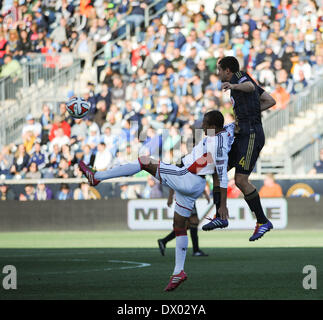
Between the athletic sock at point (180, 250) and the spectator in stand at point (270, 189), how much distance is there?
1398 cm

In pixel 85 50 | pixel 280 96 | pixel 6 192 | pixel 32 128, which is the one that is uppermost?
pixel 85 50

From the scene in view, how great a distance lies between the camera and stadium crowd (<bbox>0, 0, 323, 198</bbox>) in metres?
26.3

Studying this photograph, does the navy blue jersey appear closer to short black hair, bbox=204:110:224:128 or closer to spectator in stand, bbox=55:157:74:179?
short black hair, bbox=204:110:224:128

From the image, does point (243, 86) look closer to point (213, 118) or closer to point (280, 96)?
point (213, 118)

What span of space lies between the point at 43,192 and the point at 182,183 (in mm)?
15244

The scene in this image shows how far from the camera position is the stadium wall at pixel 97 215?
24.6m

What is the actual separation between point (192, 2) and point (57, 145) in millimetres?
7350

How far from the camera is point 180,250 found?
1097 centimetres

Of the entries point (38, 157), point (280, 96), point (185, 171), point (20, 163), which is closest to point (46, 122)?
point (38, 157)

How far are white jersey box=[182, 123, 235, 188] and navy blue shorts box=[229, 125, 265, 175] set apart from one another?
90 cm

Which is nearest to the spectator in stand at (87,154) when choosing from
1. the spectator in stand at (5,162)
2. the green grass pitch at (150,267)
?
the spectator in stand at (5,162)

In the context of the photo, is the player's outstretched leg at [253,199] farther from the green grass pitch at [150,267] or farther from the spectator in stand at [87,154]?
the spectator in stand at [87,154]

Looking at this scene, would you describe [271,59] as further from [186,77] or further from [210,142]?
[210,142]
